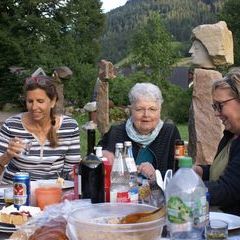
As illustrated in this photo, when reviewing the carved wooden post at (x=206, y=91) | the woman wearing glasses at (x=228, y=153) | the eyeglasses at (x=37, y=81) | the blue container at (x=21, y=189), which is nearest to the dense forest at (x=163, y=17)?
the carved wooden post at (x=206, y=91)

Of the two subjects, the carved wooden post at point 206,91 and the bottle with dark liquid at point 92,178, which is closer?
the bottle with dark liquid at point 92,178

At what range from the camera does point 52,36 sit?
23.9 m

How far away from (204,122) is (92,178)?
4316mm

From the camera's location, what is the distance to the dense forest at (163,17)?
153ft

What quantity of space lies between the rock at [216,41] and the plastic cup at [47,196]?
439 cm

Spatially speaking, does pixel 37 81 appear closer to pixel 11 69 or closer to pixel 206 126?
pixel 206 126

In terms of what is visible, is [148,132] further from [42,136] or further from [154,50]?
[154,50]

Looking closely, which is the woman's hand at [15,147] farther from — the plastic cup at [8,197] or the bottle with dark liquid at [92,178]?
the bottle with dark liquid at [92,178]

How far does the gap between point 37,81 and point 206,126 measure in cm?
337

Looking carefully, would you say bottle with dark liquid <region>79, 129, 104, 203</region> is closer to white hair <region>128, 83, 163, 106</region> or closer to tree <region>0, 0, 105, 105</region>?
white hair <region>128, 83, 163, 106</region>

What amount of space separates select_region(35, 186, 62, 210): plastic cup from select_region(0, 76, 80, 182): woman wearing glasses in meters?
0.82

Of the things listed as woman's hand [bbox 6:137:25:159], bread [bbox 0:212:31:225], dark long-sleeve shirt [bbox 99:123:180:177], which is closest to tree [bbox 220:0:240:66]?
dark long-sleeve shirt [bbox 99:123:180:177]

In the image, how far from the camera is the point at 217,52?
20.7 feet

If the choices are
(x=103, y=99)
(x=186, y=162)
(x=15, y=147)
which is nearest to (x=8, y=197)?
(x=15, y=147)
